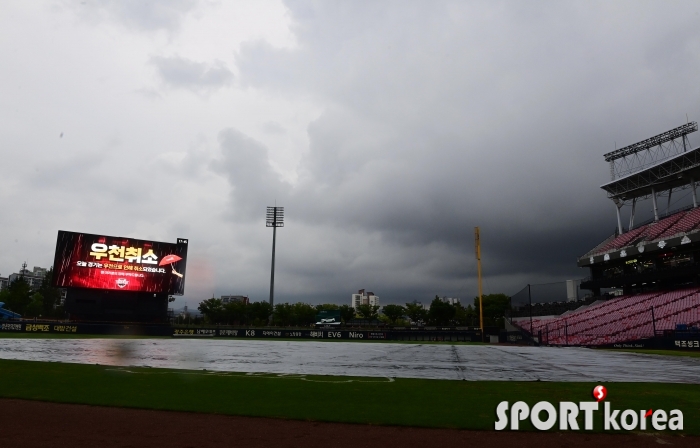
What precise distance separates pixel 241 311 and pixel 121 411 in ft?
348

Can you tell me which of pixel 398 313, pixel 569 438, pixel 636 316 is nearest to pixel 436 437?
pixel 569 438

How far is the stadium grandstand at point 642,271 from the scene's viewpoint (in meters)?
49.8

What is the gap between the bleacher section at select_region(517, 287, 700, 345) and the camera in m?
46.7

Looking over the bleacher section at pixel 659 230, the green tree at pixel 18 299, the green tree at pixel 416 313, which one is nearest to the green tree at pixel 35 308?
the green tree at pixel 18 299

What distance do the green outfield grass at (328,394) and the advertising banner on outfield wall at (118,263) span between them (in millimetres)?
54246

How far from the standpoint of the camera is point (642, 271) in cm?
6456

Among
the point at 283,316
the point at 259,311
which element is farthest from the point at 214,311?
the point at 283,316

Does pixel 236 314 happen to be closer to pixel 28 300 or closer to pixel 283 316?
pixel 283 316

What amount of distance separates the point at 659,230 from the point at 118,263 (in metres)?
79.9

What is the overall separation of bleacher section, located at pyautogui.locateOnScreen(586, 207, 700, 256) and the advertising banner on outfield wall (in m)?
69.2

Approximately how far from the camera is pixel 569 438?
6.96 metres

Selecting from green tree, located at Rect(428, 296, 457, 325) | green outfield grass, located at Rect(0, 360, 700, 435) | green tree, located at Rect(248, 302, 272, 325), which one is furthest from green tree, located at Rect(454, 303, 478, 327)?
green outfield grass, located at Rect(0, 360, 700, 435)

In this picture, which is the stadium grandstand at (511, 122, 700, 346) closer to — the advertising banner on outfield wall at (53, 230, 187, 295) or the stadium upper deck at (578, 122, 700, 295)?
the stadium upper deck at (578, 122, 700, 295)

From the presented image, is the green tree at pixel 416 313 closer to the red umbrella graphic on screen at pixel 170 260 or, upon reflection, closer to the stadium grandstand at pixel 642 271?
the stadium grandstand at pixel 642 271
